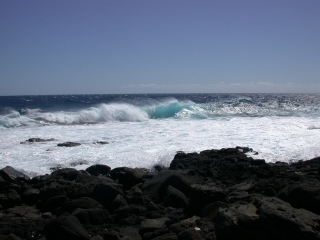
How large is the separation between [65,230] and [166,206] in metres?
2.12

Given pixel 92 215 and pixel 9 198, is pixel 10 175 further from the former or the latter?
pixel 92 215

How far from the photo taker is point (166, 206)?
5.77 m

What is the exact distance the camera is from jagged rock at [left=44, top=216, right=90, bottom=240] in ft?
13.6

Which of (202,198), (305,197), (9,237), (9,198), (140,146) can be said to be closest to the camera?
(9,237)

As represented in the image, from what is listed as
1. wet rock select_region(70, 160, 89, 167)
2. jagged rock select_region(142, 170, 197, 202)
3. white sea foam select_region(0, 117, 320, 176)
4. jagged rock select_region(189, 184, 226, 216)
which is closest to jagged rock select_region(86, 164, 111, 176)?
white sea foam select_region(0, 117, 320, 176)

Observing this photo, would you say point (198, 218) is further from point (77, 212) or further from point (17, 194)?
point (17, 194)

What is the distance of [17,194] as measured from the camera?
6.20 m

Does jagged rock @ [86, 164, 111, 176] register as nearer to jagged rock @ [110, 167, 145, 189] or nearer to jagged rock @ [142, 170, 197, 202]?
jagged rock @ [110, 167, 145, 189]

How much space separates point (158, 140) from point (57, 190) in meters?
7.15

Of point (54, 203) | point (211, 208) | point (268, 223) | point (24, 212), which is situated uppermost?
point (268, 223)

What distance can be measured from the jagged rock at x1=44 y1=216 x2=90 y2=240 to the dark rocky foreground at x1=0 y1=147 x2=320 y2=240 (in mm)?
12

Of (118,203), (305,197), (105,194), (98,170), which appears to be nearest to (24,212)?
(105,194)

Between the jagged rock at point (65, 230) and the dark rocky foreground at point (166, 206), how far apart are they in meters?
0.01

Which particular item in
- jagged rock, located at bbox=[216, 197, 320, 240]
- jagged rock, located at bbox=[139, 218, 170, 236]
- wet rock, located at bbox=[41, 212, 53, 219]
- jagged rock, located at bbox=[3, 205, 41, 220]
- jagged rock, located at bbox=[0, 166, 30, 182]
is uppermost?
jagged rock, located at bbox=[216, 197, 320, 240]
